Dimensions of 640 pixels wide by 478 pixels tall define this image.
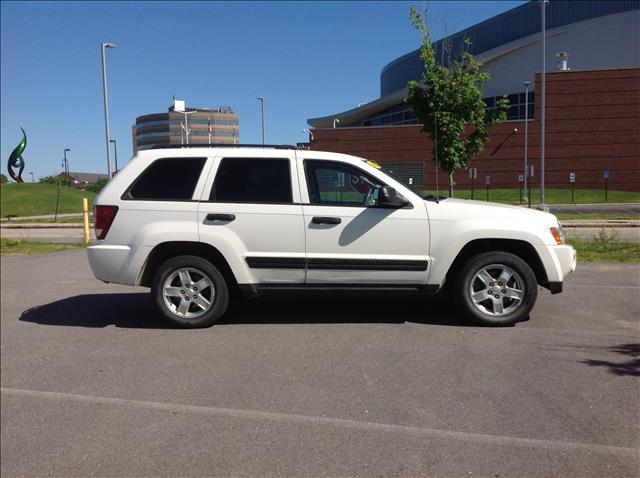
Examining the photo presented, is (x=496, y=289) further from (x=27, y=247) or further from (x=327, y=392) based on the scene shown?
(x=27, y=247)

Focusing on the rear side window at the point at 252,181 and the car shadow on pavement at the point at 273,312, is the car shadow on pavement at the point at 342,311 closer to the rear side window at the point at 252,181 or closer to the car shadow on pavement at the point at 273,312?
the car shadow on pavement at the point at 273,312

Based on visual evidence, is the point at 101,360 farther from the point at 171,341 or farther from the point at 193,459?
the point at 193,459

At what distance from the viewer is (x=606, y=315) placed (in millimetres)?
6316

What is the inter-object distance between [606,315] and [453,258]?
204 cm

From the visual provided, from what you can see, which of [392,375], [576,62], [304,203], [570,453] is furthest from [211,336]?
[576,62]

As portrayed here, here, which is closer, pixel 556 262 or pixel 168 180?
pixel 556 262

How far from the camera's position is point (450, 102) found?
19.4 m

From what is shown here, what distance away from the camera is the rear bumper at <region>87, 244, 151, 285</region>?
589cm

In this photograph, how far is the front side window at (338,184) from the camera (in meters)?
5.91

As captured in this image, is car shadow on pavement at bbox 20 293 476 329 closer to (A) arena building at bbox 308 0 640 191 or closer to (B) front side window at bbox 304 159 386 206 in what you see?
(B) front side window at bbox 304 159 386 206

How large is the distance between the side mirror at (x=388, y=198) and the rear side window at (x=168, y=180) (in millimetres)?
1942

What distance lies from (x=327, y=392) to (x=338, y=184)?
2548 mm

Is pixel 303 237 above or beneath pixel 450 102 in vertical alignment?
beneath

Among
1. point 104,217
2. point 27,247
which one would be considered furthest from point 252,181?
point 27,247
